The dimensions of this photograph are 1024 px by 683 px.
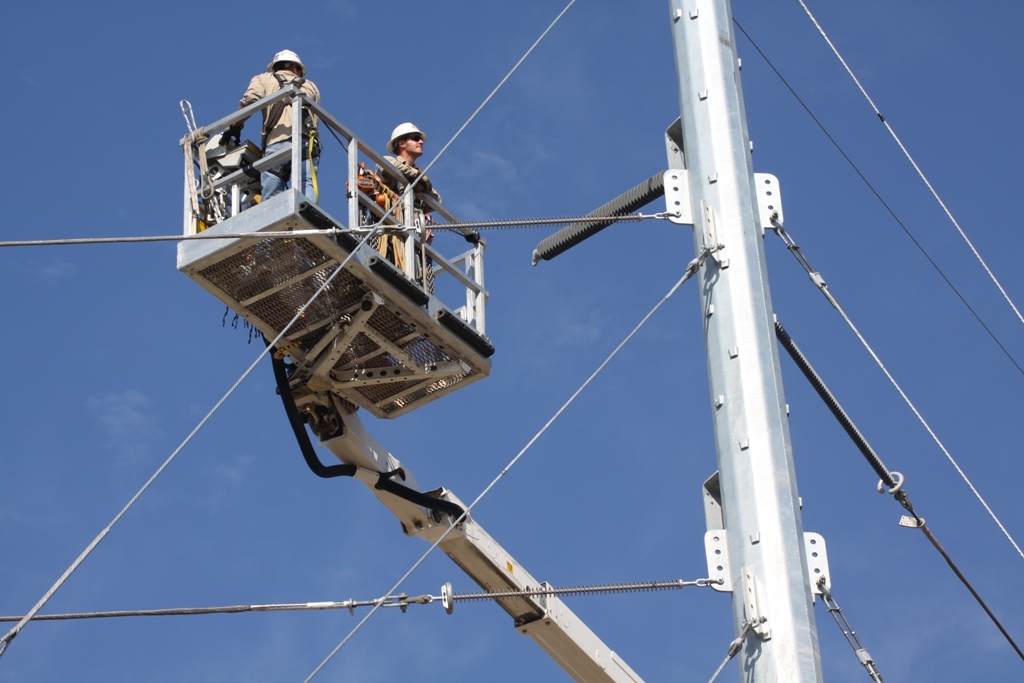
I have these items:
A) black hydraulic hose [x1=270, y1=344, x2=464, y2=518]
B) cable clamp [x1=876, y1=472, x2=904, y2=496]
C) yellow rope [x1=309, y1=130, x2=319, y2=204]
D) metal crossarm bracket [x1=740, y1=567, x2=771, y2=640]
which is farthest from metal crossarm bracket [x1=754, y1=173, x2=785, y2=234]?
black hydraulic hose [x1=270, y1=344, x2=464, y2=518]

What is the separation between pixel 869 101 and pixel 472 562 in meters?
5.55

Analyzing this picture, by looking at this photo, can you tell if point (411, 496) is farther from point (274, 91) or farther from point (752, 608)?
point (752, 608)

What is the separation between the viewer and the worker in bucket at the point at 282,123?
44.4 feet

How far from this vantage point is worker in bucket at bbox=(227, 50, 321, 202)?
13523 mm

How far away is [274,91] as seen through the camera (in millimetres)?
14094

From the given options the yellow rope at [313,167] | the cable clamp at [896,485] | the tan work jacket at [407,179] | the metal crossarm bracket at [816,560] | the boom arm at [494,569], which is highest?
the tan work jacket at [407,179]

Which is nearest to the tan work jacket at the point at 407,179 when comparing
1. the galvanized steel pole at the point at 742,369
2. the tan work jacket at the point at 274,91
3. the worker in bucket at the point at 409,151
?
the worker in bucket at the point at 409,151

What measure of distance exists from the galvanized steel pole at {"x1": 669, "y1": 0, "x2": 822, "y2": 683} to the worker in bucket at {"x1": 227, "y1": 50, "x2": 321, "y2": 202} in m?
4.09

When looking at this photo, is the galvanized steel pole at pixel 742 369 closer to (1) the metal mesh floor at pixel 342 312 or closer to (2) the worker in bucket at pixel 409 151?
(1) the metal mesh floor at pixel 342 312

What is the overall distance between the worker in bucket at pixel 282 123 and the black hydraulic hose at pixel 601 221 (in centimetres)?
220

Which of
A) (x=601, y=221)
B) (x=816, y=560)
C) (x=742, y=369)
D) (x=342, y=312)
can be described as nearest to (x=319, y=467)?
(x=342, y=312)

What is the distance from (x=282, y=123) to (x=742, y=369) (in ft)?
20.5

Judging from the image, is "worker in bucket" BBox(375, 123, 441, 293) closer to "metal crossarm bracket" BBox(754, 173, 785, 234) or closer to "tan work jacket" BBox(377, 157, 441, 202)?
"tan work jacket" BBox(377, 157, 441, 202)

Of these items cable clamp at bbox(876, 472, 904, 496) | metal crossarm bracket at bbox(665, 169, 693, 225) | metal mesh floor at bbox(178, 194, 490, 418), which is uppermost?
metal mesh floor at bbox(178, 194, 490, 418)
